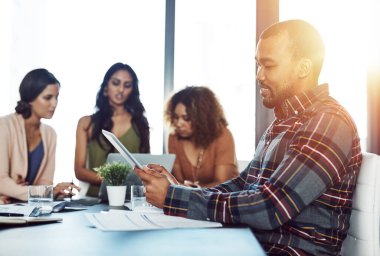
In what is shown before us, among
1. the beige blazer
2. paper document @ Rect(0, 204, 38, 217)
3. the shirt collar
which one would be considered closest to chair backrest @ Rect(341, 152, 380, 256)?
the shirt collar

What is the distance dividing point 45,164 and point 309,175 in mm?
2039

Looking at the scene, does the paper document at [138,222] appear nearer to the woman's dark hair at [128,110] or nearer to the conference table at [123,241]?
the conference table at [123,241]

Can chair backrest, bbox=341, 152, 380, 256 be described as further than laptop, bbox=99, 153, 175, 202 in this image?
No

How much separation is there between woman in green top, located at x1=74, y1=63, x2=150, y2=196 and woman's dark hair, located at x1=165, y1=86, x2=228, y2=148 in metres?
0.25

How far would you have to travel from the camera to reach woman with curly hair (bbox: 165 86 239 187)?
3201mm

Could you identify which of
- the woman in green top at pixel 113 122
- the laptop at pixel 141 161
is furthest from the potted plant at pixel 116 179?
the woman in green top at pixel 113 122

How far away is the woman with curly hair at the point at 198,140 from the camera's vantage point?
3.20 m

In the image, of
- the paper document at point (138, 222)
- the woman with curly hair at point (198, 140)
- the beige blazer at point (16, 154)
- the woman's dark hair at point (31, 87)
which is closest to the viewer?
the paper document at point (138, 222)

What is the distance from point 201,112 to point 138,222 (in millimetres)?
2041

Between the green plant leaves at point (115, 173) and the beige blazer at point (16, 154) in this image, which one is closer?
the green plant leaves at point (115, 173)

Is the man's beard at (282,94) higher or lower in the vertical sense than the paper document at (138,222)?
higher

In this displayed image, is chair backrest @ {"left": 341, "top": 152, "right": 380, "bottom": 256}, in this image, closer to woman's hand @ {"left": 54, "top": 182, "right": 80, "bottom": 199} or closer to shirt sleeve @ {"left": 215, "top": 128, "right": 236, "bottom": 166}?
woman's hand @ {"left": 54, "top": 182, "right": 80, "bottom": 199}

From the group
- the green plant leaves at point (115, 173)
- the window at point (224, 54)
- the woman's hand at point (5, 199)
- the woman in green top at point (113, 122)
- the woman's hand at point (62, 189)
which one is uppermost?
the window at point (224, 54)

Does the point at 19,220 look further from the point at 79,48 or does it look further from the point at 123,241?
the point at 79,48
